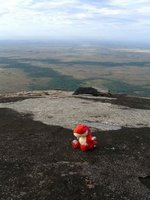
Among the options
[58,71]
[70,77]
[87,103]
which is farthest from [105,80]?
[87,103]

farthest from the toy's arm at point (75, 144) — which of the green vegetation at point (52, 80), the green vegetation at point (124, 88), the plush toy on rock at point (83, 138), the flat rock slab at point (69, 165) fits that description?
the green vegetation at point (52, 80)

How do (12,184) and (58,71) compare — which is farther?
(58,71)

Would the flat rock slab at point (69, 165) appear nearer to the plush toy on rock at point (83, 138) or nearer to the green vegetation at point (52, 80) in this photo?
the plush toy on rock at point (83, 138)

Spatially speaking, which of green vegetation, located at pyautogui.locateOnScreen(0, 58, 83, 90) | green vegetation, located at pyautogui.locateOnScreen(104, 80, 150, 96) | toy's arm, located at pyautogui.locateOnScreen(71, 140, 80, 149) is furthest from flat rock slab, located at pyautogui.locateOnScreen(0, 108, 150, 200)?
green vegetation, located at pyautogui.locateOnScreen(0, 58, 83, 90)

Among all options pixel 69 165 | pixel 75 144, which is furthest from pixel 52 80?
pixel 69 165

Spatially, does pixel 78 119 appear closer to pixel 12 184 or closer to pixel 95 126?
pixel 95 126

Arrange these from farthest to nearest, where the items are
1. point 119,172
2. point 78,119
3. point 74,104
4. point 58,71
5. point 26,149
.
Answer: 1. point 58,71
2. point 74,104
3. point 78,119
4. point 26,149
5. point 119,172

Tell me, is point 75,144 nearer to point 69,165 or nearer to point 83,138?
point 83,138
